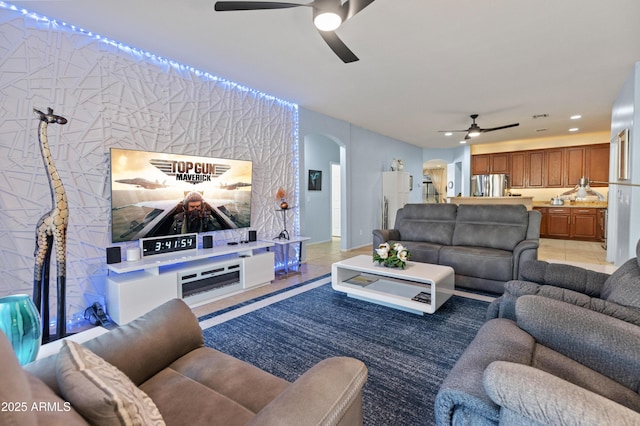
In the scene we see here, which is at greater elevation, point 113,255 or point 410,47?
point 410,47

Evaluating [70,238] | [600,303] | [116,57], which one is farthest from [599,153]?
[70,238]

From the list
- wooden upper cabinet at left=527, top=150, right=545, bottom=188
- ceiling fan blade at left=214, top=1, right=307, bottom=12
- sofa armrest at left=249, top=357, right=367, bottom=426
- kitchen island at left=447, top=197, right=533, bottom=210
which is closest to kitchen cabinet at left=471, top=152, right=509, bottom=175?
wooden upper cabinet at left=527, top=150, right=545, bottom=188

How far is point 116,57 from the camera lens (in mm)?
2941

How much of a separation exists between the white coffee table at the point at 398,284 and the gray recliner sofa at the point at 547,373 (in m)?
1.14

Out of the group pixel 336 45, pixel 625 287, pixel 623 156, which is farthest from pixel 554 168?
pixel 336 45

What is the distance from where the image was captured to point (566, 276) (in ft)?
6.53

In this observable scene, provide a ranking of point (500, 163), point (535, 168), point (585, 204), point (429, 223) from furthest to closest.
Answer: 1. point (500, 163)
2. point (535, 168)
3. point (585, 204)
4. point (429, 223)

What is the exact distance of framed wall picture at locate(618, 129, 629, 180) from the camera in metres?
3.73

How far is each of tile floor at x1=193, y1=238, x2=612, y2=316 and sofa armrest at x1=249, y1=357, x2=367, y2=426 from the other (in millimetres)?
2364

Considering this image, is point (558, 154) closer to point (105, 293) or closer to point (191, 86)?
point (191, 86)

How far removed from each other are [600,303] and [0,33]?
14.3 ft

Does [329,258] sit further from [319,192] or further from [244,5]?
[244,5]

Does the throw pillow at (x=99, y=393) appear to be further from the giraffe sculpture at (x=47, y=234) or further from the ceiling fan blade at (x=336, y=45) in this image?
the ceiling fan blade at (x=336, y=45)

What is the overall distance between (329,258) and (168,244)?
287 centimetres
